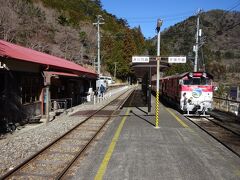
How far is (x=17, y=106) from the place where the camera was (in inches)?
613

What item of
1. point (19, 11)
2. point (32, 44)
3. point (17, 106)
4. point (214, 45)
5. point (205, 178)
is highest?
point (214, 45)

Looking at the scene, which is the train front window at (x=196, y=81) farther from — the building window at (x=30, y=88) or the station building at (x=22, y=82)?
the building window at (x=30, y=88)

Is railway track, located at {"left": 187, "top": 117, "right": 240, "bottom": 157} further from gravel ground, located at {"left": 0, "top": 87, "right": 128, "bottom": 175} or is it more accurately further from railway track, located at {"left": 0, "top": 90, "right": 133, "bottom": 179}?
gravel ground, located at {"left": 0, "top": 87, "right": 128, "bottom": 175}

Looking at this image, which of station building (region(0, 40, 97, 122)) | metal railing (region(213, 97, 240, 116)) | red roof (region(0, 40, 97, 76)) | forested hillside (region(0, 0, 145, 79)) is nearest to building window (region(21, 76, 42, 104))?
station building (region(0, 40, 97, 122))

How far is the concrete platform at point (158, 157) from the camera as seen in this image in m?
7.61

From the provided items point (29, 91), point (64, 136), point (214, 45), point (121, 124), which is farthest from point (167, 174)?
point (214, 45)

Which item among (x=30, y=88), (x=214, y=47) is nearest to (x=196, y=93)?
(x=30, y=88)

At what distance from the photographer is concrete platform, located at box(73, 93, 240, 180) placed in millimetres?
7613

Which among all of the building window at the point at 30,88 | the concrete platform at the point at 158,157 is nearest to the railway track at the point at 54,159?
the concrete platform at the point at 158,157

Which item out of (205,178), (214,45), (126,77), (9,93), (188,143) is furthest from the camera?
(214,45)

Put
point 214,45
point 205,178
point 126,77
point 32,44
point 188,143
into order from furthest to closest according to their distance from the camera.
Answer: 1. point 214,45
2. point 126,77
3. point 32,44
4. point 188,143
5. point 205,178

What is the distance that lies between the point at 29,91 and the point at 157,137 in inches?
342

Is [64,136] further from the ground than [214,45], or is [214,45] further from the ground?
[214,45]

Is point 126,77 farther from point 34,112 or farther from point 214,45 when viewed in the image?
point 34,112
